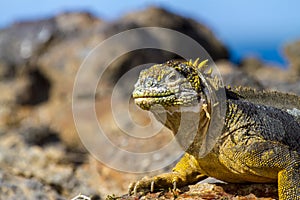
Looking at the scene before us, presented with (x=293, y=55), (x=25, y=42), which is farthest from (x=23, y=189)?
(x=25, y=42)

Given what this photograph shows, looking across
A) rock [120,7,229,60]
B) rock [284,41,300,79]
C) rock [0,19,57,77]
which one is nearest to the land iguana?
rock [284,41,300,79]

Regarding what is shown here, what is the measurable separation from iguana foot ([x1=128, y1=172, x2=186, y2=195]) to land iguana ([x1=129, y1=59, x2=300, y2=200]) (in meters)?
0.01

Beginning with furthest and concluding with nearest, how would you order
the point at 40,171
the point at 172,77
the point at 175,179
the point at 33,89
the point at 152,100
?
1. the point at 33,89
2. the point at 40,171
3. the point at 175,179
4. the point at 172,77
5. the point at 152,100

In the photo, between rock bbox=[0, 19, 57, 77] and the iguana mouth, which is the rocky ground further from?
the iguana mouth

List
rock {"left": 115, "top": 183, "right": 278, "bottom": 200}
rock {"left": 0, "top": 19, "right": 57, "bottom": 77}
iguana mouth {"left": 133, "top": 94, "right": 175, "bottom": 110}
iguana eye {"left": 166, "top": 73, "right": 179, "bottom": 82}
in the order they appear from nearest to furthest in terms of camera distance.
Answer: iguana mouth {"left": 133, "top": 94, "right": 175, "bottom": 110} → iguana eye {"left": 166, "top": 73, "right": 179, "bottom": 82} → rock {"left": 115, "top": 183, "right": 278, "bottom": 200} → rock {"left": 0, "top": 19, "right": 57, "bottom": 77}

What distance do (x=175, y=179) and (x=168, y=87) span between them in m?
1.32

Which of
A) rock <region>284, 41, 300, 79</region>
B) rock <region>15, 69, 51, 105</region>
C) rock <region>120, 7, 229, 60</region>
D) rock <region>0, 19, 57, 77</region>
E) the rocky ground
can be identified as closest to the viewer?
the rocky ground

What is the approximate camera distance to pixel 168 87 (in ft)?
17.1

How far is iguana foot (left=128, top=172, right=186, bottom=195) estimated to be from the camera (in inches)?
235

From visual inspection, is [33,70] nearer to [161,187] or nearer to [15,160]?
[15,160]

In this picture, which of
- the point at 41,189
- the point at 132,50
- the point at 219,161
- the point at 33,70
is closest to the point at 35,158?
the point at 41,189

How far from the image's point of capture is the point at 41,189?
27.1 feet

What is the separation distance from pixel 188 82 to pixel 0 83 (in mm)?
27340

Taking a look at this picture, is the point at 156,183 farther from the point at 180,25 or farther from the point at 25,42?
the point at 25,42
